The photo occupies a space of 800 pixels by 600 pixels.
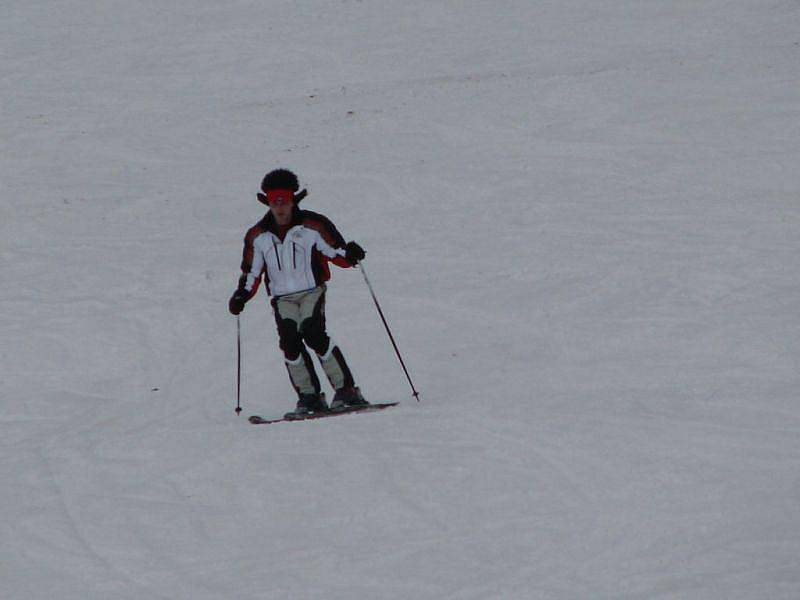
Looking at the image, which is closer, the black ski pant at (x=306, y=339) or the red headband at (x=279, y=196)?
the red headband at (x=279, y=196)

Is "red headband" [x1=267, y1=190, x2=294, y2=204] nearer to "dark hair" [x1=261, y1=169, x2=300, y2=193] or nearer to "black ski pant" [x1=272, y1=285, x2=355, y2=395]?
"dark hair" [x1=261, y1=169, x2=300, y2=193]

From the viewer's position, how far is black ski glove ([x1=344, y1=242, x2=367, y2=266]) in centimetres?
809

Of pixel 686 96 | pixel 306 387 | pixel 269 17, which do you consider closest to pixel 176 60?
pixel 269 17

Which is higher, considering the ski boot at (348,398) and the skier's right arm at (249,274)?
the skier's right arm at (249,274)

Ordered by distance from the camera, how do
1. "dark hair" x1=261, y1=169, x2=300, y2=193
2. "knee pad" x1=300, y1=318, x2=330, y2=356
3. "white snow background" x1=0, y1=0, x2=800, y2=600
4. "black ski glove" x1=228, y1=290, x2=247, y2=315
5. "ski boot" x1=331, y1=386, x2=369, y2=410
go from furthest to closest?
1. "ski boot" x1=331, y1=386, x2=369, y2=410
2. "knee pad" x1=300, y1=318, x2=330, y2=356
3. "black ski glove" x1=228, y1=290, x2=247, y2=315
4. "dark hair" x1=261, y1=169, x2=300, y2=193
5. "white snow background" x1=0, y1=0, x2=800, y2=600

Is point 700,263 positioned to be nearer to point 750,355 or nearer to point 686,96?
point 750,355

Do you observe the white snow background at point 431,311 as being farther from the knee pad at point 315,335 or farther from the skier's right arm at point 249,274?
the skier's right arm at point 249,274

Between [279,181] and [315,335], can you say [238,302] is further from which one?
[279,181]

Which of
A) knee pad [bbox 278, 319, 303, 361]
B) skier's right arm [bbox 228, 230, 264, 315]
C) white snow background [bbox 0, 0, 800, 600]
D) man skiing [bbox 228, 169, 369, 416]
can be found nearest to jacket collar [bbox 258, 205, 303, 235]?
man skiing [bbox 228, 169, 369, 416]

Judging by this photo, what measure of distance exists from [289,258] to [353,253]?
499 mm

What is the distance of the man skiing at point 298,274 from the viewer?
816cm

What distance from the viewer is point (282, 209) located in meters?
8.14

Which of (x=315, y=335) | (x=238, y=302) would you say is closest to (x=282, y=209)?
(x=238, y=302)

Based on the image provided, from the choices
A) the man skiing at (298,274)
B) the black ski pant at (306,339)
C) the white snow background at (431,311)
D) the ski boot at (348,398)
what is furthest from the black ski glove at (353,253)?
the white snow background at (431,311)
